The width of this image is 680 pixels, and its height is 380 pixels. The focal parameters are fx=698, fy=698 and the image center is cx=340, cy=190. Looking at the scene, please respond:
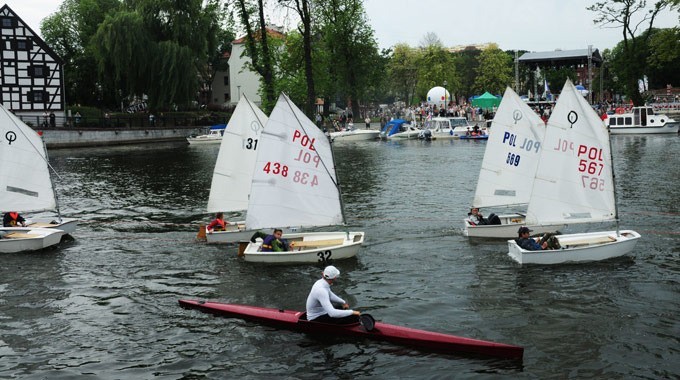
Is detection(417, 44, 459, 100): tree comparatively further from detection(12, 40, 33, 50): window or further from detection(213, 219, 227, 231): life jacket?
detection(213, 219, 227, 231): life jacket

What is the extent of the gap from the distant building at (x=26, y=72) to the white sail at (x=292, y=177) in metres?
79.2

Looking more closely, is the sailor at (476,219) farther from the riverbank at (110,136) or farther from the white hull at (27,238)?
the riverbank at (110,136)

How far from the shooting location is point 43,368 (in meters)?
18.7

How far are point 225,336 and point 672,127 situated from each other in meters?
82.3

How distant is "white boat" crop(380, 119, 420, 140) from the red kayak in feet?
254

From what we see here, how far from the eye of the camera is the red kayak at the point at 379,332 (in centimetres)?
1820

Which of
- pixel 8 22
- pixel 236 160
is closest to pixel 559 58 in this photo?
pixel 8 22

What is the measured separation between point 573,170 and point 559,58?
152m

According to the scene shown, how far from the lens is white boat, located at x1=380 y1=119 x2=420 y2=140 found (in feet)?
322

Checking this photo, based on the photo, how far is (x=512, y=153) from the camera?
3341 centimetres

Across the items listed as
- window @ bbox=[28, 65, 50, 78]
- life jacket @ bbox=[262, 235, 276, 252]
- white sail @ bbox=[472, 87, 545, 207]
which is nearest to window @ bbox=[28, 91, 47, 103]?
window @ bbox=[28, 65, 50, 78]

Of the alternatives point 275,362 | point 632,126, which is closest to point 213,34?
point 632,126

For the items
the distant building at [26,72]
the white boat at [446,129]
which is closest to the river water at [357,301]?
the white boat at [446,129]

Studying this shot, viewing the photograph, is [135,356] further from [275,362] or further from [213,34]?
[213,34]
